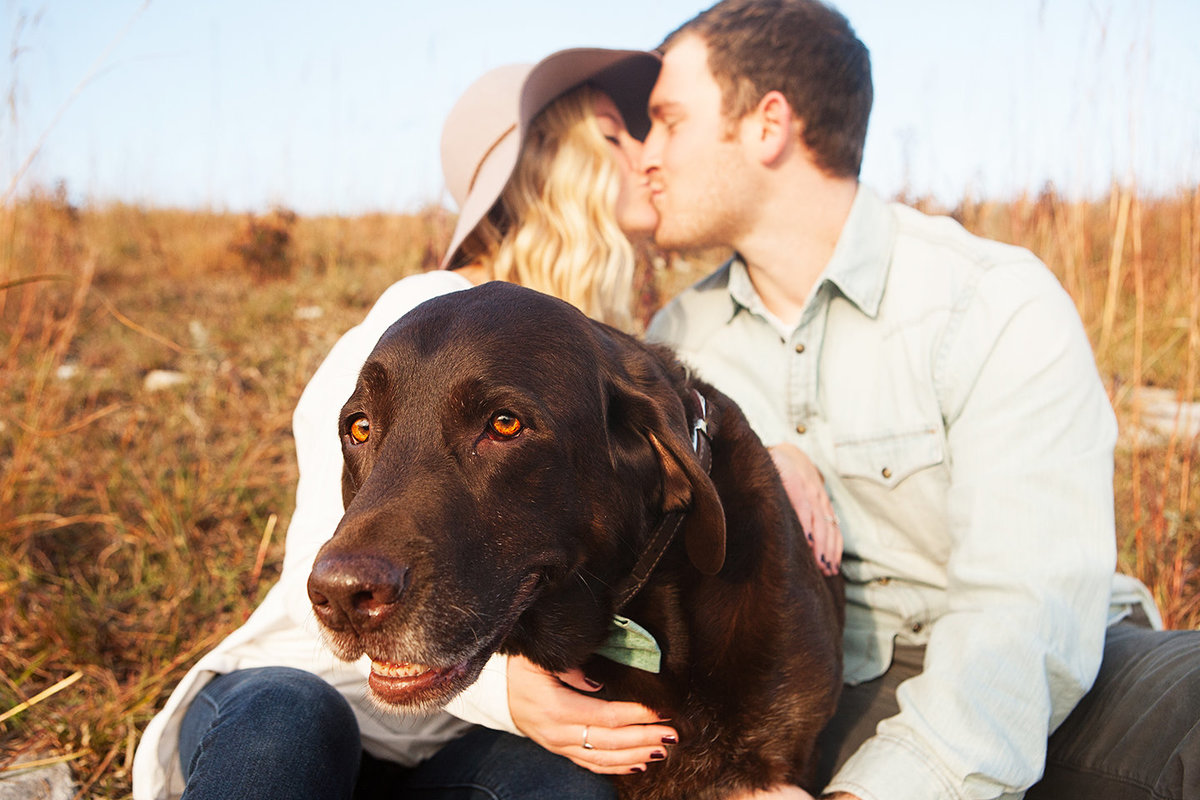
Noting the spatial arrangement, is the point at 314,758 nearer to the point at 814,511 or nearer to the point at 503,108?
the point at 814,511

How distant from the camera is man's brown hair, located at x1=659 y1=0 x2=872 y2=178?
3.09m

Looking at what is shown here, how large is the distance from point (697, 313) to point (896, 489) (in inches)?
43.2

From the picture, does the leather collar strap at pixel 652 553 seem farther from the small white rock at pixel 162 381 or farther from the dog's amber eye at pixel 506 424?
the small white rock at pixel 162 381

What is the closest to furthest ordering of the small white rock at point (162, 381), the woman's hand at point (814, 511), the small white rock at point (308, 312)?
1. the woman's hand at point (814, 511)
2. the small white rock at point (162, 381)
3. the small white rock at point (308, 312)

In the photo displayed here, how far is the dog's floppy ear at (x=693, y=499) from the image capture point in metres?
1.71

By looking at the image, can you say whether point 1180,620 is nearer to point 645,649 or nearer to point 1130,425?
point 1130,425

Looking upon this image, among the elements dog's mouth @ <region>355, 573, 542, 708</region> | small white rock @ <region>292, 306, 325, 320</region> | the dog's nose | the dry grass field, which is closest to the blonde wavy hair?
the dry grass field

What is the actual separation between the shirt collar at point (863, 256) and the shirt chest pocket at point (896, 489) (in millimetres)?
433

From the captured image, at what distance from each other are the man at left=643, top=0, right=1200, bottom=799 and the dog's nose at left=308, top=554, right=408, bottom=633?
4.41 feet

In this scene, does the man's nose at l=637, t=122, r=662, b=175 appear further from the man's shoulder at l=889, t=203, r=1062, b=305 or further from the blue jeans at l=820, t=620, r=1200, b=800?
the blue jeans at l=820, t=620, r=1200, b=800

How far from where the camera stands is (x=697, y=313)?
11.3 ft

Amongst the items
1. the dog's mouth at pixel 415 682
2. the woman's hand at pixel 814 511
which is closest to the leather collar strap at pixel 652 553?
the dog's mouth at pixel 415 682

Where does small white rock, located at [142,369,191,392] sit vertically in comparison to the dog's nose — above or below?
below

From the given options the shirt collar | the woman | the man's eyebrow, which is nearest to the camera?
the woman
